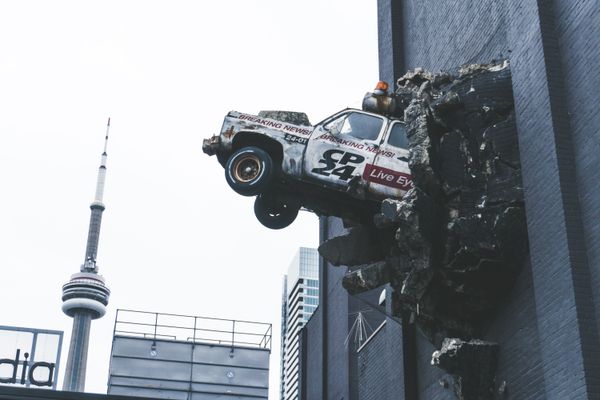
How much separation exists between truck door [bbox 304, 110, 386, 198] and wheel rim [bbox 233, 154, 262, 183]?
869 mm

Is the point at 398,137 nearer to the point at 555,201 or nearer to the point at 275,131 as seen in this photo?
the point at 275,131

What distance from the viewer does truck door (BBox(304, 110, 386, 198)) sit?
17.2m

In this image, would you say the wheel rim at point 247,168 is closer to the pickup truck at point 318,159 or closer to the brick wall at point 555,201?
the pickup truck at point 318,159

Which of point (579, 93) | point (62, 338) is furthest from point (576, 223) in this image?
point (62, 338)

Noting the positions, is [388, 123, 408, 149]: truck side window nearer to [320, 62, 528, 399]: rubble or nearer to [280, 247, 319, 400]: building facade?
[320, 62, 528, 399]: rubble

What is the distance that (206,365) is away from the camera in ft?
138

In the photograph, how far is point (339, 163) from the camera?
17406 mm

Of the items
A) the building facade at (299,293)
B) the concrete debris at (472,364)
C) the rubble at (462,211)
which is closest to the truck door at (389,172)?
the rubble at (462,211)

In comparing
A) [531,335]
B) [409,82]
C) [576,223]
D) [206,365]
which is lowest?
[531,335]

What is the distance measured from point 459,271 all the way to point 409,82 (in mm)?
3686

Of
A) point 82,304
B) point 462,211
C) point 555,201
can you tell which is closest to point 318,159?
point 462,211

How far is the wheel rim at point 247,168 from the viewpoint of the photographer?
690 inches

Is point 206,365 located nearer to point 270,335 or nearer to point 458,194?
point 270,335

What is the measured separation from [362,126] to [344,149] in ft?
2.09
